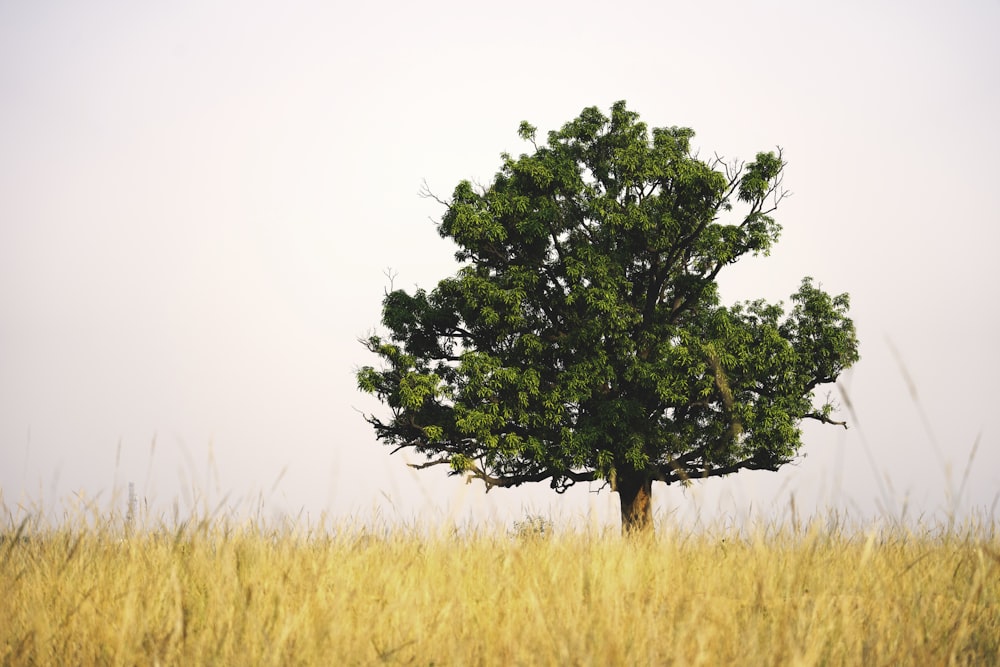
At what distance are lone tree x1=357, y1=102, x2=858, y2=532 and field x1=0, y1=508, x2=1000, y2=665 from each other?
1337 centimetres

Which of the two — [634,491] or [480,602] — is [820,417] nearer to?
[634,491]

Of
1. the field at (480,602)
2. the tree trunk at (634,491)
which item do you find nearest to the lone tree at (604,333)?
the tree trunk at (634,491)

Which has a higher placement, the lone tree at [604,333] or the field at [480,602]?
the lone tree at [604,333]

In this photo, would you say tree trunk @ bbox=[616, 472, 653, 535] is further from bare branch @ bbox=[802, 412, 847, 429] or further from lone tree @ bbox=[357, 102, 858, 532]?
bare branch @ bbox=[802, 412, 847, 429]

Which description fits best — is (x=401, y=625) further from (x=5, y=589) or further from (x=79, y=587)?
(x=5, y=589)

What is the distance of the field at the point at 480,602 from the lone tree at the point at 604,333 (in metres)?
13.4

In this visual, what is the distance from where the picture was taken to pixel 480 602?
4.96 m

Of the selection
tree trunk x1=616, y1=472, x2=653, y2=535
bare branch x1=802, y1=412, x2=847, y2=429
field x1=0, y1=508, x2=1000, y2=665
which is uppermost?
bare branch x1=802, y1=412, x2=847, y2=429

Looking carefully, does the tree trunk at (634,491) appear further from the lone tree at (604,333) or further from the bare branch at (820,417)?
the bare branch at (820,417)

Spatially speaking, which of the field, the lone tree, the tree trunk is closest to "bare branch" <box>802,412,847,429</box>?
the lone tree

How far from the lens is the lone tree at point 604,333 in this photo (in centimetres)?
2020

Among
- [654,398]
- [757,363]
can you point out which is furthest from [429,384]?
[757,363]

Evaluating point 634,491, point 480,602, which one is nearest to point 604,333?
point 634,491

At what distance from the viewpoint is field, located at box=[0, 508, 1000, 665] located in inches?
156
